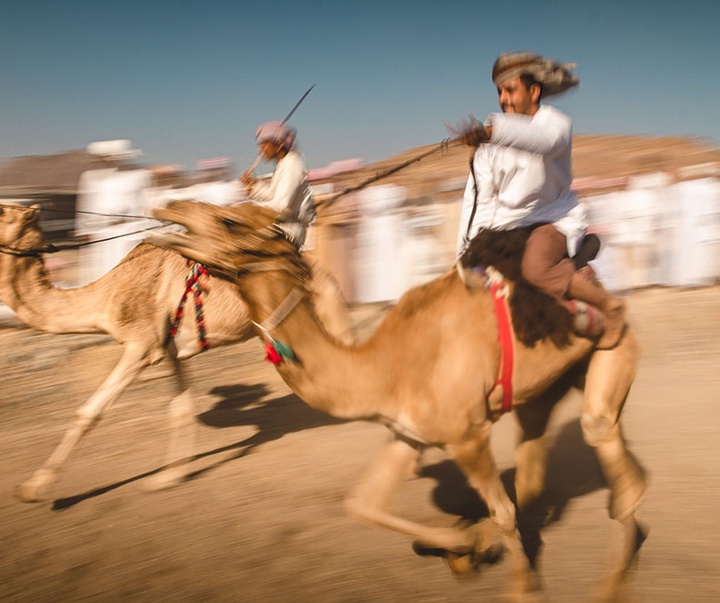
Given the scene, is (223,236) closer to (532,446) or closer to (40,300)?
(532,446)

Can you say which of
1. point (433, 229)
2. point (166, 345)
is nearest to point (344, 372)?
point (166, 345)

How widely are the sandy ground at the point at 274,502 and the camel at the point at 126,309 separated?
0.44m

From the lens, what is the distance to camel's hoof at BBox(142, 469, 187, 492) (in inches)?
211

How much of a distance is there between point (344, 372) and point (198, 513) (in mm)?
2183

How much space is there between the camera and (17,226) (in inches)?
212

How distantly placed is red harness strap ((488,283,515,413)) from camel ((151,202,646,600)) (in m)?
0.03

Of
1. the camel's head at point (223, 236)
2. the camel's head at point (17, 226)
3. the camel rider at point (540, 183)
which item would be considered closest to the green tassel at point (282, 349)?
the camel's head at point (223, 236)

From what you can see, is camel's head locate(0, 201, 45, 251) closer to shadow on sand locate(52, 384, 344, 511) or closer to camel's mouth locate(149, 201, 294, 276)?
shadow on sand locate(52, 384, 344, 511)

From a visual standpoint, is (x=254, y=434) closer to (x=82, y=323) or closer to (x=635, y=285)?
(x=82, y=323)

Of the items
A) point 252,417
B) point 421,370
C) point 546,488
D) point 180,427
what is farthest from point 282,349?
point 252,417

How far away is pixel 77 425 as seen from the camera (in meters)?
5.08

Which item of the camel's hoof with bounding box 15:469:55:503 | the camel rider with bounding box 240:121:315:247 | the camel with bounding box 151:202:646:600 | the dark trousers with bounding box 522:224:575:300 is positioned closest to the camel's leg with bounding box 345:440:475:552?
the camel with bounding box 151:202:646:600

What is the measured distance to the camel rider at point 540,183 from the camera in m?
3.40

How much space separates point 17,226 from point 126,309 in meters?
1.05
